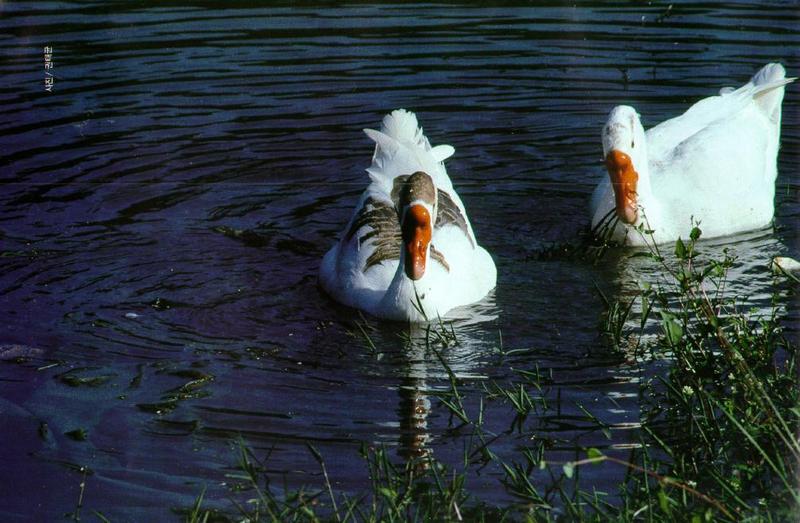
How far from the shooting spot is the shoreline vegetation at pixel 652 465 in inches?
161

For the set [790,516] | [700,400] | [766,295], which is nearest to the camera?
[790,516]

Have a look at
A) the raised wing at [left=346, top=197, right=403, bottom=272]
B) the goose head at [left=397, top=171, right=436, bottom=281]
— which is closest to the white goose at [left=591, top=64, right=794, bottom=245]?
the raised wing at [left=346, top=197, right=403, bottom=272]

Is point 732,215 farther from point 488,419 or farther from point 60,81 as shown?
point 60,81

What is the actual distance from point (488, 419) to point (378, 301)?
6.03ft

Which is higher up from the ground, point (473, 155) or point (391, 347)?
point (473, 155)

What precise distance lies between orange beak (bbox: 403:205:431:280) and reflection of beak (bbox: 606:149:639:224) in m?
1.69

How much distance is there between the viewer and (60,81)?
39.2 ft

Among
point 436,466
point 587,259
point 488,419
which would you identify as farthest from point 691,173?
point 436,466

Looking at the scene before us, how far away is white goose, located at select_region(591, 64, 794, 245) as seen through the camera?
8.20 meters

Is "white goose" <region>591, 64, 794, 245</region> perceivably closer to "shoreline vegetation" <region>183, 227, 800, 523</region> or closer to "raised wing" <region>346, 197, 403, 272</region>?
"raised wing" <region>346, 197, 403, 272</region>

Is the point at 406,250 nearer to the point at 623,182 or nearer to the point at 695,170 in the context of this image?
the point at 623,182

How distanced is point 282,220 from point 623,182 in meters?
2.33

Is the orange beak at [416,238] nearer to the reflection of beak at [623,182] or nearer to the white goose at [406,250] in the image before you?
the white goose at [406,250]

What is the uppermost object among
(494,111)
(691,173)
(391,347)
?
(494,111)
